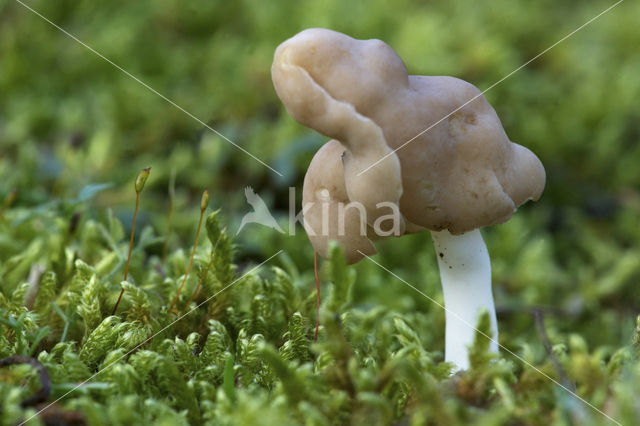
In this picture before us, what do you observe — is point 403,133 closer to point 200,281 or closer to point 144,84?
point 200,281

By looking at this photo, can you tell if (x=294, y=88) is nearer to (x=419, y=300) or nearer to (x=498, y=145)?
(x=498, y=145)

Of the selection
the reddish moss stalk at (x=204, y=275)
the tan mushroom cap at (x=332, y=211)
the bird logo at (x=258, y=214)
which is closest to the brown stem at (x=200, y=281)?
the reddish moss stalk at (x=204, y=275)

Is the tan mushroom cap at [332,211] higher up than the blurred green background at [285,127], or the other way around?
the tan mushroom cap at [332,211]

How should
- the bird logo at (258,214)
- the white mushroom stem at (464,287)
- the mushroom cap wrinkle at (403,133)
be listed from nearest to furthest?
1. the mushroom cap wrinkle at (403,133)
2. the white mushroom stem at (464,287)
3. the bird logo at (258,214)

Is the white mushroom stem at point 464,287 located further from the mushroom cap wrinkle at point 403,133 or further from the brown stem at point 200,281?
the brown stem at point 200,281

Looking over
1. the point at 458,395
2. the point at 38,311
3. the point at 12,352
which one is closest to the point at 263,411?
the point at 458,395

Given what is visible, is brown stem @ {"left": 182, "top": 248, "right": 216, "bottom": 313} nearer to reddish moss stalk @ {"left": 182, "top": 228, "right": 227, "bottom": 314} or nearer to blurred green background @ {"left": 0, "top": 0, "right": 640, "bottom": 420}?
reddish moss stalk @ {"left": 182, "top": 228, "right": 227, "bottom": 314}

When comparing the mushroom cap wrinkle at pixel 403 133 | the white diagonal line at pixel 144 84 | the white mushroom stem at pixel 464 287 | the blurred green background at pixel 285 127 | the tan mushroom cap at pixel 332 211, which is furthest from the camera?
the white diagonal line at pixel 144 84

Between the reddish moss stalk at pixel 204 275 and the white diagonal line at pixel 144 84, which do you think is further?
the white diagonal line at pixel 144 84
